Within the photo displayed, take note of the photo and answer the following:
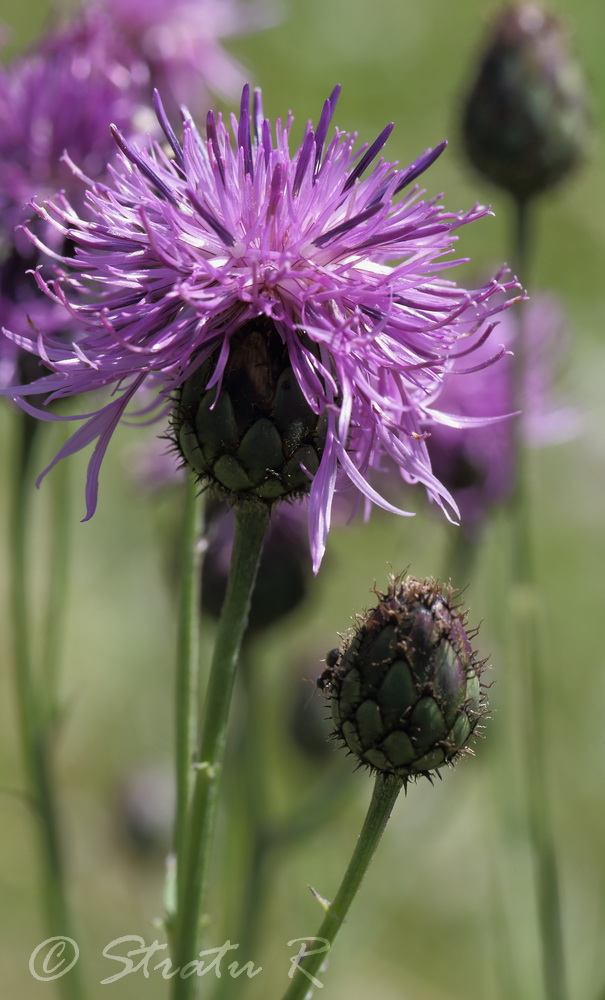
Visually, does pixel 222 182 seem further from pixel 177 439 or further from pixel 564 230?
pixel 564 230

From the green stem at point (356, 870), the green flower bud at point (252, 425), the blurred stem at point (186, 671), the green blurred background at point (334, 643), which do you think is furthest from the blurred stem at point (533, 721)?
the green flower bud at point (252, 425)

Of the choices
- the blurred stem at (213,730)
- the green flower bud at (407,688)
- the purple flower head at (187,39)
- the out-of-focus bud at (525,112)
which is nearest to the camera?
the green flower bud at (407,688)

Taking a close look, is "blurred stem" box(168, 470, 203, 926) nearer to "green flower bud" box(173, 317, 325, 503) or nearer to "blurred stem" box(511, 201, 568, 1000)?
"green flower bud" box(173, 317, 325, 503)

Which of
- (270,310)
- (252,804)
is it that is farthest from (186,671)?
(252,804)

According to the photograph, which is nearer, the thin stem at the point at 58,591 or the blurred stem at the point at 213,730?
the blurred stem at the point at 213,730

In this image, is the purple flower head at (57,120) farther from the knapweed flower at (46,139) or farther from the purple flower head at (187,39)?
the purple flower head at (187,39)

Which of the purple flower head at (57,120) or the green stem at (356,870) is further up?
the purple flower head at (57,120)

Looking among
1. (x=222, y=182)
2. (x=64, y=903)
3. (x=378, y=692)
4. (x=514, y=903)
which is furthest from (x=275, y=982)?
(x=222, y=182)
